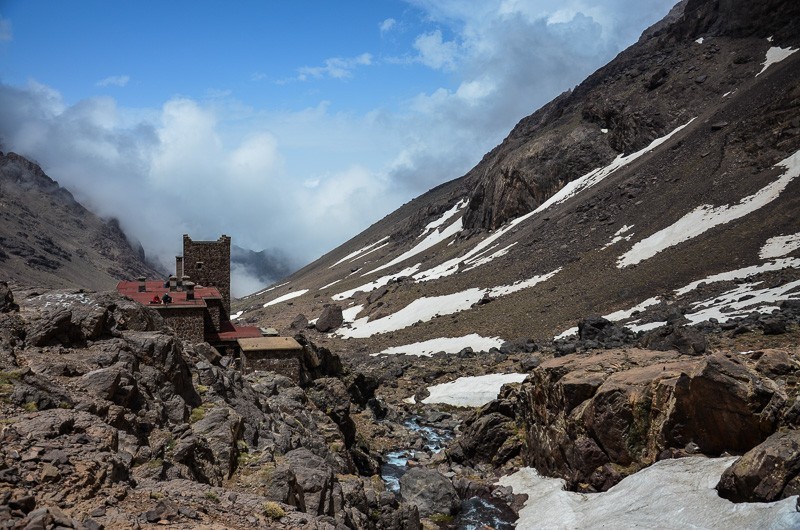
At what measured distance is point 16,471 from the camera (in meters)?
7.63

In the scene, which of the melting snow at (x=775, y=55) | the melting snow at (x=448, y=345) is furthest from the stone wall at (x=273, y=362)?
the melting snow at (x=775, y=55)

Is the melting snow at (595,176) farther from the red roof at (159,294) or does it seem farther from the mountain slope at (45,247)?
the mountain slope at (45,247)

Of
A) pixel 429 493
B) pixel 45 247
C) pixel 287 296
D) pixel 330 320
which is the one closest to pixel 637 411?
pixel 429 493

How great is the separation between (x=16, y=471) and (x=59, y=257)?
521 feet

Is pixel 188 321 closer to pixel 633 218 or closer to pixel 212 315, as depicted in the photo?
pixel 212 315

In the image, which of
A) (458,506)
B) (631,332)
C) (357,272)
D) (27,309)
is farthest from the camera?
(357,272)

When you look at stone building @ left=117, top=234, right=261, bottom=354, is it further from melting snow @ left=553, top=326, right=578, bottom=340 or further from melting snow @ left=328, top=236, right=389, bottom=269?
melting snow @ left=328, top=236, right=389, bottom=269

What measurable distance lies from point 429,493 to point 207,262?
2132cm

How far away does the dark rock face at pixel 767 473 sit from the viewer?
12.8 metres

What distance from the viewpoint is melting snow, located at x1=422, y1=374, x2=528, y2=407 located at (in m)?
35.9

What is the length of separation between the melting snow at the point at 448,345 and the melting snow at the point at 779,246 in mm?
20326

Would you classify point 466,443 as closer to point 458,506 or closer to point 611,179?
point 458,506

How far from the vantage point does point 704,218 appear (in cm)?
5594

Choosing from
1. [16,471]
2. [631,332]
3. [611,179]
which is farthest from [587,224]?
[16,471]
